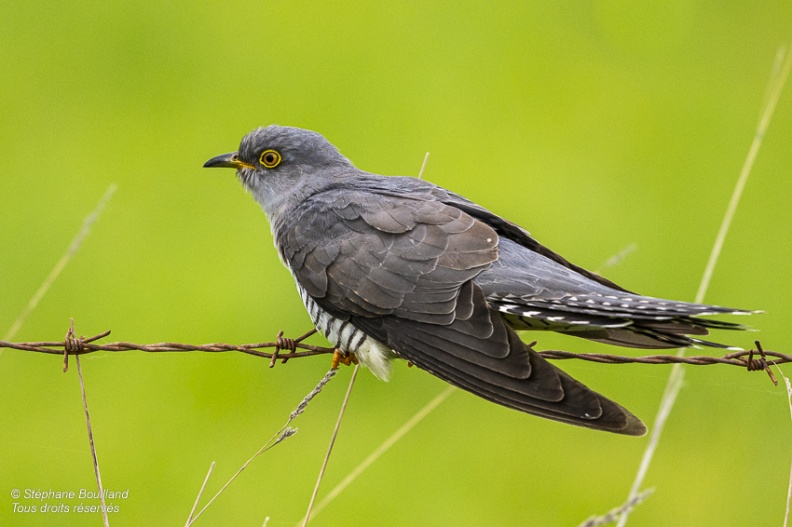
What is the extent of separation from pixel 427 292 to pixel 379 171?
14.4ft

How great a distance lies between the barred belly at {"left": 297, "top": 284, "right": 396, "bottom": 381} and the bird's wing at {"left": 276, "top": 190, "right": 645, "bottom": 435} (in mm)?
71

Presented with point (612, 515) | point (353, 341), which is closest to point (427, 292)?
point (353, 341)

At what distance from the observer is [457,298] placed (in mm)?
3727

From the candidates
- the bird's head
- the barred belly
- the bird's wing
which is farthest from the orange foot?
the bird's head

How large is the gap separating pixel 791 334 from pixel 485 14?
16.2 feet

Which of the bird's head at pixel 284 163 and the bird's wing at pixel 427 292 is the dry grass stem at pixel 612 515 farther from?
the bird's head at pixel 284 163

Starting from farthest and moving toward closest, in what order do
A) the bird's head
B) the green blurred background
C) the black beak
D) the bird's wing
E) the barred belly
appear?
the green blurred background < the black beak < the bird's head < the barred belly < the bird's wing

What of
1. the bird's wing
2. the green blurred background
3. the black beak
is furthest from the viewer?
the green blurred background

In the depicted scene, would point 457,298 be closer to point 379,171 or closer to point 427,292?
point 427,292

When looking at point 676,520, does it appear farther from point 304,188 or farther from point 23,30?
point 23,30

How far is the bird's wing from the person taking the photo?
340 centimetres

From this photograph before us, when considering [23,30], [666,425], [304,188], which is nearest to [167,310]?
[304,188]

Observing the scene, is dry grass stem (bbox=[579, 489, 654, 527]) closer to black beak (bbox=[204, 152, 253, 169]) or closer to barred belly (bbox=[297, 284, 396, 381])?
barred belly (bbox=[297, 284, 396, 381])

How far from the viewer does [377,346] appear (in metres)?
3.99
